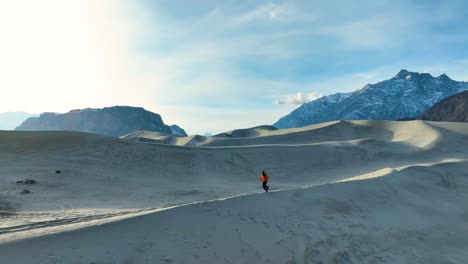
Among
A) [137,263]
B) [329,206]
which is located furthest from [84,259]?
[329,206]

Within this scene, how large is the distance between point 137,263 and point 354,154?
37.2 meters

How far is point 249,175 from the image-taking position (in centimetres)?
3391

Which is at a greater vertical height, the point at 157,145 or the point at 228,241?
the point at 157,145

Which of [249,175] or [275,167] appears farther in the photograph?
[275,167]

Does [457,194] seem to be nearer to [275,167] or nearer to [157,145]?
[275,167]

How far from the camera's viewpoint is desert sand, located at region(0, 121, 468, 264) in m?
9.46

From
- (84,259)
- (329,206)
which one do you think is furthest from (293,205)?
(84,259)

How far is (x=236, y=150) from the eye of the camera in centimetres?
4088

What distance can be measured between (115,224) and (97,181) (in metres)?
15.3

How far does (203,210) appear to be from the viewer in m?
11.8

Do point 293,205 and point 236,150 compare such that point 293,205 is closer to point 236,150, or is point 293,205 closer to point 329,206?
point 329,206

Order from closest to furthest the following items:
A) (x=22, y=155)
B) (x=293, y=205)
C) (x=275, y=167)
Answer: (x=293, y=205) < (x=22, y=155) < (x=275, y=167)

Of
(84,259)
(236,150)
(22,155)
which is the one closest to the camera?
(84,259)

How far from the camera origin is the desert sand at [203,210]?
9461 mm
